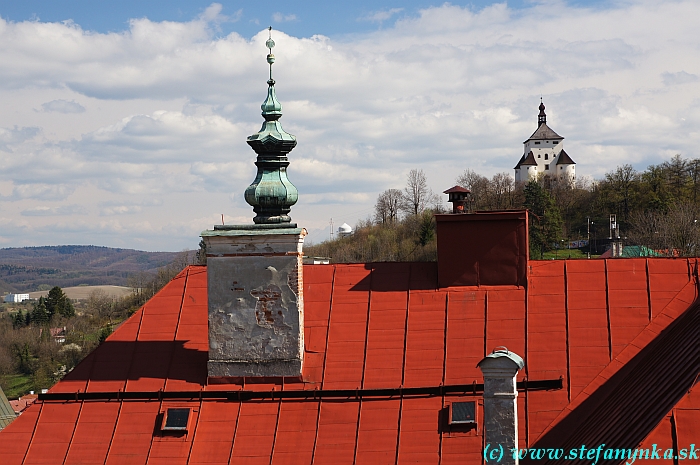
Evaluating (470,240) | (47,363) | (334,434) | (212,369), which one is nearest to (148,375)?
(212,369)

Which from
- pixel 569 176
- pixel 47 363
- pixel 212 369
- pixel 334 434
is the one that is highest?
pixel 569 176

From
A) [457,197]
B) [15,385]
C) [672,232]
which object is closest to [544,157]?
[672,232]

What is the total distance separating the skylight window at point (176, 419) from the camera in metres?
15.6

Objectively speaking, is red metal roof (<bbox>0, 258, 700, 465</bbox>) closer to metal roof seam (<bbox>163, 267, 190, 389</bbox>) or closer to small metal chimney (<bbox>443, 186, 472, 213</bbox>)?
metal roof seam (<bbox>163, 267, 190, 389</bbox>)

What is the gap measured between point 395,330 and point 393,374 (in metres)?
1.02

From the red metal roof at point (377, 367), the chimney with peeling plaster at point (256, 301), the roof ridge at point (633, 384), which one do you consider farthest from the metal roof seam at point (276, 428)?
the roof ridge at point (633, 384)

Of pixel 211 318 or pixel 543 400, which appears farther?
pixel 211 318

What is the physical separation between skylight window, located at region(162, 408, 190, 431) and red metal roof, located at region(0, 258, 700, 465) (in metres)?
0.16

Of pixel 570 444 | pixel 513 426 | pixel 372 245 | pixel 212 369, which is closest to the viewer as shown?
pixel 513 426

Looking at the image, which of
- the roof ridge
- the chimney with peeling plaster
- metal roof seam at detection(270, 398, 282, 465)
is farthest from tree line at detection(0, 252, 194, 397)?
the roof ridge

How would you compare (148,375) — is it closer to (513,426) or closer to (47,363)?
(513,426)

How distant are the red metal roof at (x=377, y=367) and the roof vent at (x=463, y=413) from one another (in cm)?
14

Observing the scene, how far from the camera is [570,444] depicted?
42.2 feet

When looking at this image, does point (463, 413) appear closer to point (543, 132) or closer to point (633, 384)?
point (633, 384)
